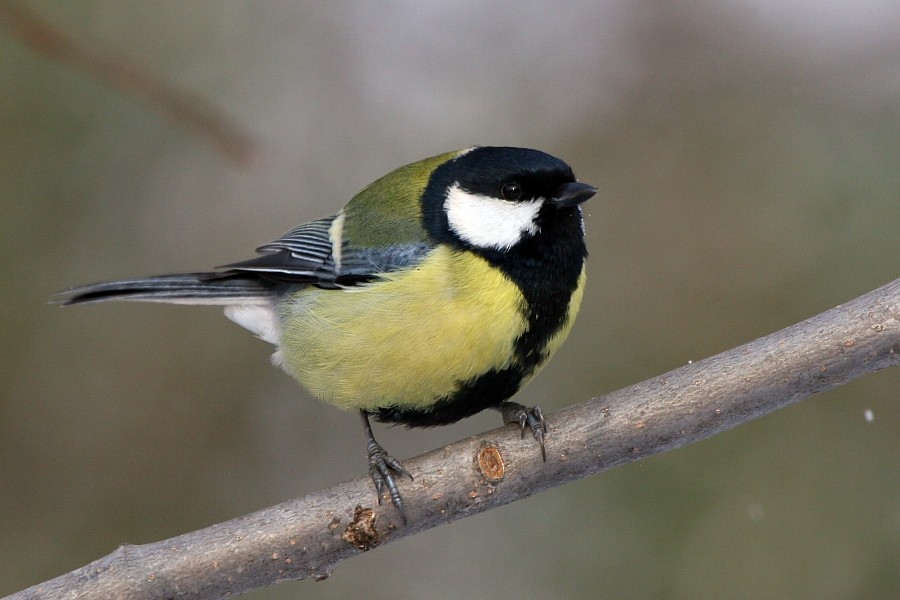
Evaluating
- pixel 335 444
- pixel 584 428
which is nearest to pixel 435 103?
pixel 335 444

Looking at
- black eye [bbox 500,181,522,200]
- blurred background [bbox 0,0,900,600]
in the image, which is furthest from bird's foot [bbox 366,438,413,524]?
blurred background [bbox 0,0,900,600]

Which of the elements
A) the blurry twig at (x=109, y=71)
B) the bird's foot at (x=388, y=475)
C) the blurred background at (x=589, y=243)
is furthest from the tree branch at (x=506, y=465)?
the blurred background at (x=589, y=243)

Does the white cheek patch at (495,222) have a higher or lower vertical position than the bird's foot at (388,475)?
higher

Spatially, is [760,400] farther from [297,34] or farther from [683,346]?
[297,34]

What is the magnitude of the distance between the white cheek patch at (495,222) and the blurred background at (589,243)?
1.07 meters

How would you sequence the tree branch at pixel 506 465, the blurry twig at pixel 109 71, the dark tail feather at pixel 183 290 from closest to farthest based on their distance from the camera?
the blurry twig at pixel 109 71 → the tree branch at pixel 506 465 → the dark tail feather at pixel 183 290

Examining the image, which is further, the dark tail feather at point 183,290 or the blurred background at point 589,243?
the blurred background at point 589,243

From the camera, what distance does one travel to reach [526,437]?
190cm

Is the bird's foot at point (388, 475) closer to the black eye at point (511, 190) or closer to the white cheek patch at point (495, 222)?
the white cheek patch at point (495, 222)

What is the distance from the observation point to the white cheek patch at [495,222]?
2.03m

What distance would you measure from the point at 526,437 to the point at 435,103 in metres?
2.19

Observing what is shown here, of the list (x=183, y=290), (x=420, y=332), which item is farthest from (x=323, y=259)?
(x=420, y=332)

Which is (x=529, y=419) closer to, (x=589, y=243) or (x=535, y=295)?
(x=535, y=295)

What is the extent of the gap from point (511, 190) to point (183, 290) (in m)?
0.96
